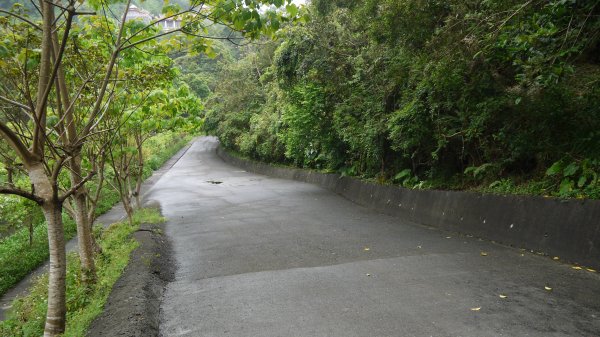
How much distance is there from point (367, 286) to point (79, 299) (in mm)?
4462

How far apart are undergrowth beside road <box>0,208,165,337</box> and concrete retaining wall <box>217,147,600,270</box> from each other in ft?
21.3

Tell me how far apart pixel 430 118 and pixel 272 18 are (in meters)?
5.82

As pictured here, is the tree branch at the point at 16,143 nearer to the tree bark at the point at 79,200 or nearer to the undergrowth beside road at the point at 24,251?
the tree bark at the point at 79,200

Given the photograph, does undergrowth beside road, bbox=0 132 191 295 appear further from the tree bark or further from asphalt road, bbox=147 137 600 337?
the tree bark

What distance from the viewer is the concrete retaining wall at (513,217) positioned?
6273 mm

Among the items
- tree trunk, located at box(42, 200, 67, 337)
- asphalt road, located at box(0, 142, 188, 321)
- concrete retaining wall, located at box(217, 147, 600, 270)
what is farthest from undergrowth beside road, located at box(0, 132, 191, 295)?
tree trunk, located at box(42, 200, 67, 337)

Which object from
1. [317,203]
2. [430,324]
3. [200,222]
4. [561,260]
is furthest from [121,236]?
[561,260]

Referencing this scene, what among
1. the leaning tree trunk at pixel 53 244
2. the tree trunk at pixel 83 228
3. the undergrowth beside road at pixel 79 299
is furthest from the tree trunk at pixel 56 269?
the tree trunk at pixel 83 228

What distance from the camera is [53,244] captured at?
433 centimetres

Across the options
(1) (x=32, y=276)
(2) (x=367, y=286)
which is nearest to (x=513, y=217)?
(2) (x=367, y=286)

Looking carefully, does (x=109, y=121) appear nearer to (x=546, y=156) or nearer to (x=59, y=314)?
(x=59, y=314)

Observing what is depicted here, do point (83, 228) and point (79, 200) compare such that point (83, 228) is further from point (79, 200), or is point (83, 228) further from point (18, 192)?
point (18, 192)

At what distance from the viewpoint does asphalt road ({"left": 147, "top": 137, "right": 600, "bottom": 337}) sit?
183 inches

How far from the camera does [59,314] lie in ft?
15.0
